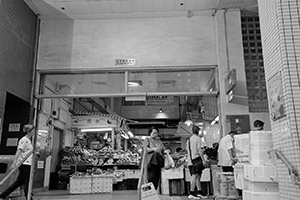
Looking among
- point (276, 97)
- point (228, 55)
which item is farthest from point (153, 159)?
point (228, 55)

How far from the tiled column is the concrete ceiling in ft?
14.4

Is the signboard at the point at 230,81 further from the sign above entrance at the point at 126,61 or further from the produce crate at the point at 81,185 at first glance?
the produce crate at the point at 81,185

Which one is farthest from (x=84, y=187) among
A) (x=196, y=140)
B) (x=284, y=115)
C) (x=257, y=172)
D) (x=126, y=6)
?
(x=284, y=115)

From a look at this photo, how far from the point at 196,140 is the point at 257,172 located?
8.50 feet

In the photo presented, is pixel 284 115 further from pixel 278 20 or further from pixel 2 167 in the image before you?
pixel 2 167

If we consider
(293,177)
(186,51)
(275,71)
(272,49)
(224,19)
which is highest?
(224,19)

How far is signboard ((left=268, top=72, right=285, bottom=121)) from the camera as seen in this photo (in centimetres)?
331

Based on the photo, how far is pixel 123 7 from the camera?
310 inches

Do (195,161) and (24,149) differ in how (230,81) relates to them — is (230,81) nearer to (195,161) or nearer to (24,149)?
(195,161)

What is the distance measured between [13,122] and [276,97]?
6.67 meters

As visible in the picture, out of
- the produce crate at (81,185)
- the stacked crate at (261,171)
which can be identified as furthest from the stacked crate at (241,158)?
the produce crate at (81,185)

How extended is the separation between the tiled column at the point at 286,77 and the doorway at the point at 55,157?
320 inches

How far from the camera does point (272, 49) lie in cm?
357

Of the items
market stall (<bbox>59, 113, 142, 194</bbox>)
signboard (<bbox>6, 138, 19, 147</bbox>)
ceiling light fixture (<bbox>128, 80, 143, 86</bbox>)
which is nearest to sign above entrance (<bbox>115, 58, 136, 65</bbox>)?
ceiling light fixture (<bbox>128, 80, 143, 86</bbox>)
